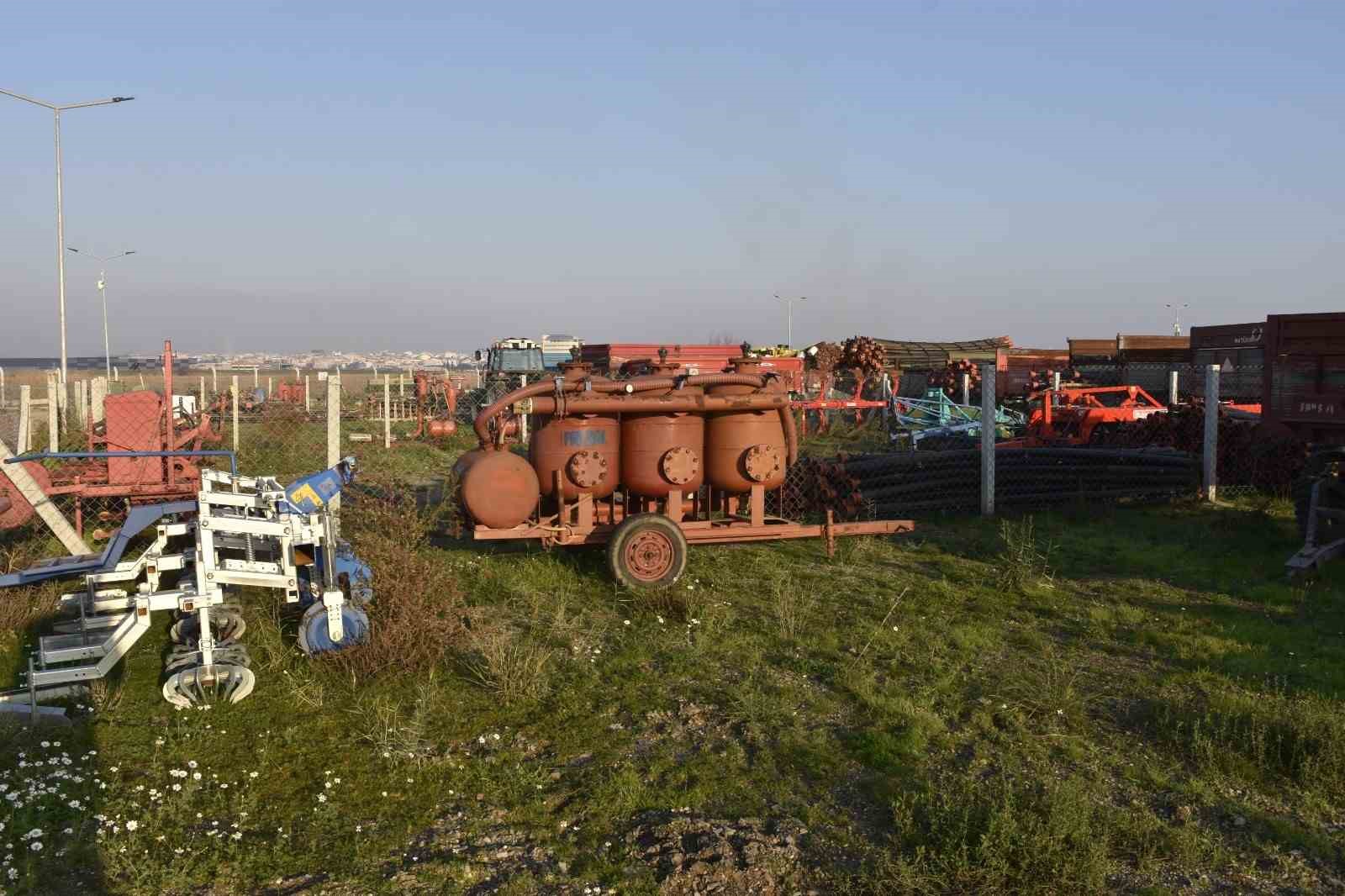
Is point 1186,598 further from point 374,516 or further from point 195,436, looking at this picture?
point 195,436

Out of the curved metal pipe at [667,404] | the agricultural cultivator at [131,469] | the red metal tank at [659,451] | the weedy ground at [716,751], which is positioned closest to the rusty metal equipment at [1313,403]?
the weedy ground at [716,751]

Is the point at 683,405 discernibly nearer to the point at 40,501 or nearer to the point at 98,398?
the point at 40,501

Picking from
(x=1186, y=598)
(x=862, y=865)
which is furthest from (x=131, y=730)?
(x=1186, y=598)

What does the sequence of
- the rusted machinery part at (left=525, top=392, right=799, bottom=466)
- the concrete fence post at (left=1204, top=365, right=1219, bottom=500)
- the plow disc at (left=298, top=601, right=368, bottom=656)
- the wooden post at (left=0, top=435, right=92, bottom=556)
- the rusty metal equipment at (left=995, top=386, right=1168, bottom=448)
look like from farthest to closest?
the rusty metal equipment at (left=995, top=386, right=1168, bottom=448) < the concrete fence post at (left=1204, top=365, right=1219, bottom=500) < the rusted machinery part at (left=525, top=392, right=799, bottom=466) < the wooden post at (left=0, top=435, right=92, bottom=556) < the plow disc at (left=298, top=601, right=368, bottom=656)

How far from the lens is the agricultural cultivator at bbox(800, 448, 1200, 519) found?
11.6 meters

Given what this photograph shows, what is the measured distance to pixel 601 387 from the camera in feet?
29.0

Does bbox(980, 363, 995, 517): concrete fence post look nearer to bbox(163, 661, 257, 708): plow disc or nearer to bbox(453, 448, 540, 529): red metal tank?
bbox(453, 448, 540, 529): red metal tank

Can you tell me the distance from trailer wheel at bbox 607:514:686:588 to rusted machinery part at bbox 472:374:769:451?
1.10 metres

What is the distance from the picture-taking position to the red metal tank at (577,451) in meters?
8.81

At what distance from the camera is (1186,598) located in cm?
849

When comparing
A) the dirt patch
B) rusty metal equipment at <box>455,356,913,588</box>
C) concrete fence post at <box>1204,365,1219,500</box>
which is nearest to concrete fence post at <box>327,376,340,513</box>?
rusty metal equipment at <box>455,356,913,588</box>

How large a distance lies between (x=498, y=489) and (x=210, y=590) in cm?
295

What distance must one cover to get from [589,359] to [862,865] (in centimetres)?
2541

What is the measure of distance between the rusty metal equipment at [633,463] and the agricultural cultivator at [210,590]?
5.71ft
